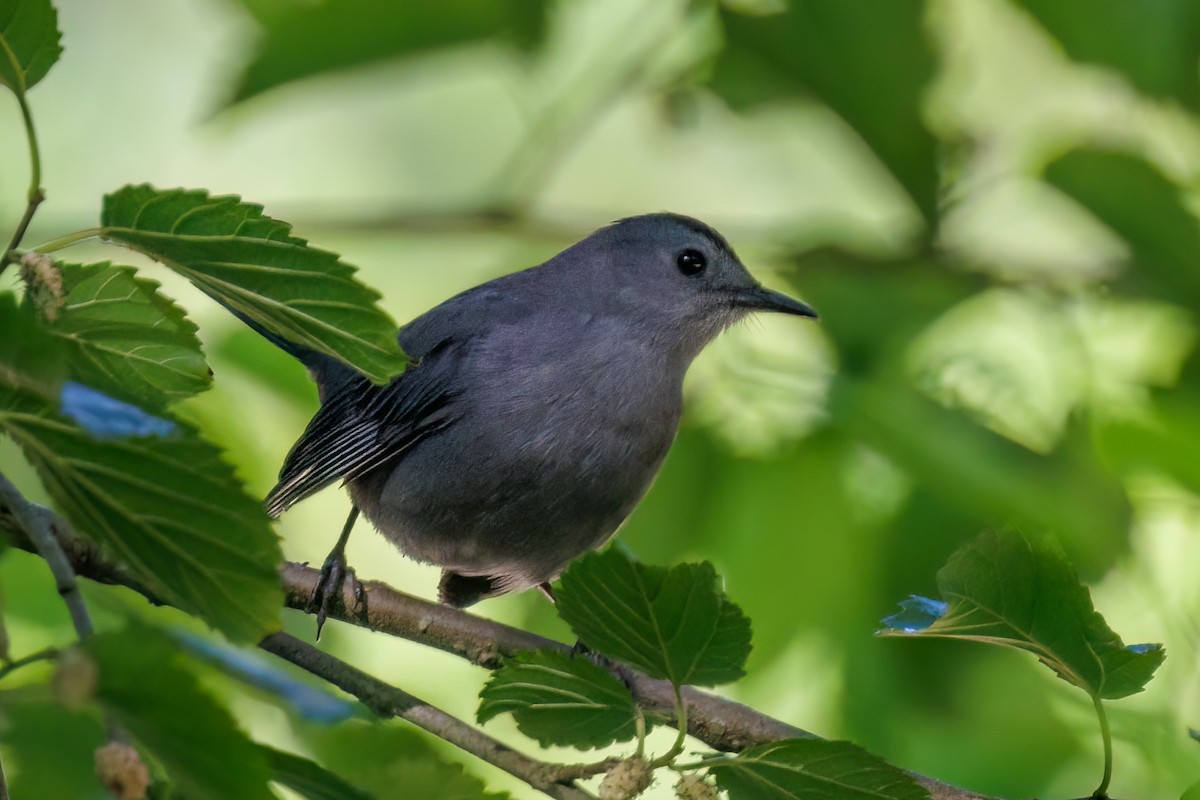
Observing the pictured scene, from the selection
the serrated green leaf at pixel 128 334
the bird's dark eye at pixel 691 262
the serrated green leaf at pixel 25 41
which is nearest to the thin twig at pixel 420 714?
the serrated green leaf at pixel 128 334

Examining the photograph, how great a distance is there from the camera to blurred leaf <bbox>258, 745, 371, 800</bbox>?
58.6 inches

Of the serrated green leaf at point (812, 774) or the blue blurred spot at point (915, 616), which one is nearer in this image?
the serrated green leaf at point (812, 774)

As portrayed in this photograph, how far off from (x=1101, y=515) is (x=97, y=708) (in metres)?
2.53

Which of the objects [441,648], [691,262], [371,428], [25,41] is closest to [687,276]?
[691,262]

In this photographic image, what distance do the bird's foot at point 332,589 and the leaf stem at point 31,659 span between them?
889 mm

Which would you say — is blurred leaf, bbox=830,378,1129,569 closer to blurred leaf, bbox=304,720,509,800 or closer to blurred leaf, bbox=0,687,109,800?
blurred leaf, bbox=304,720,509,800

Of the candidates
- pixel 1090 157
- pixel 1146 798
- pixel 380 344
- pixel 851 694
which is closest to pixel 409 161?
pixel 1090 157

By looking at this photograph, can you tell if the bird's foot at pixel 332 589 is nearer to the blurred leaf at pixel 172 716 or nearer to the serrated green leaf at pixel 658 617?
the serrated green leaf at pixel 658 617

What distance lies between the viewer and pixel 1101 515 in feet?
10.4

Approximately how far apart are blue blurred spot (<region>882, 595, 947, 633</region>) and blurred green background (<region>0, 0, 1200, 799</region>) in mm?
1054

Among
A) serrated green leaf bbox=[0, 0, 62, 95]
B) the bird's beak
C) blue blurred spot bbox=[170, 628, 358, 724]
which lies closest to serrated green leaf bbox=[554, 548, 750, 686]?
blue blurred spot bbox=[170, 628, 358, 724]

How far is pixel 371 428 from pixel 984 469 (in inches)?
61.3

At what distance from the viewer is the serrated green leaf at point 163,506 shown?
1318 millimetres

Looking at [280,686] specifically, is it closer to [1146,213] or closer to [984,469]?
[984,469]
